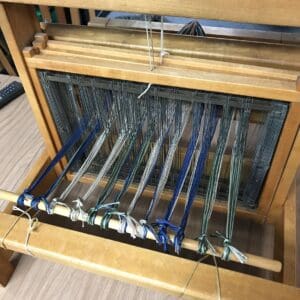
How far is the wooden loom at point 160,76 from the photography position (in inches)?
22.0

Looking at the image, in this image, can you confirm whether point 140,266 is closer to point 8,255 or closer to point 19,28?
point 8,255

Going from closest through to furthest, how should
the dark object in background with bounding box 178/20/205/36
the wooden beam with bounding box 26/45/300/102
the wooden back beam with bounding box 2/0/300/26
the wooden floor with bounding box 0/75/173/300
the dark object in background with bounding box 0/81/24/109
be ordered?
the wooden back beam with bounding box 2/0/300/26 < the wooden beam with bounding box 26/45/300/102 < the wooden floor with bounding box 0/75/173/300 < the dark object in background with bounding box 178/20/205/36 < the dark object in background with bounding box 0/81/24/109

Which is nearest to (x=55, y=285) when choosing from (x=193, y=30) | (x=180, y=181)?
(x=180, y=181)

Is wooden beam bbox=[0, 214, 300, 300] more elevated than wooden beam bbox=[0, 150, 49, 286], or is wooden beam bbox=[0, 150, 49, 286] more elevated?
wooden beam bbox=[0, 214, 300, 300]

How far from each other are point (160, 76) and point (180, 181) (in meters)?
0.24

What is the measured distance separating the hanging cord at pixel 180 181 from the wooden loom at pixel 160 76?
0.05m

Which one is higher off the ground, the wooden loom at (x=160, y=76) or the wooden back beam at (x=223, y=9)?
the wooden back beam at (x=223, y=9)

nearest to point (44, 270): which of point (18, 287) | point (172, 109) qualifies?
point (18, 287)

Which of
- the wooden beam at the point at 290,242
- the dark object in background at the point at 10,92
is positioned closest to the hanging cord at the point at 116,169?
the wooden beam at the point at 290,242

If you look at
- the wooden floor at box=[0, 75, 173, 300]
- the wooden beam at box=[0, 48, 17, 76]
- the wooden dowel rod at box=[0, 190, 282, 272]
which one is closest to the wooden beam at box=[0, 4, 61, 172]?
the wooden dowel rod at box=[0, 190, 282, 272]

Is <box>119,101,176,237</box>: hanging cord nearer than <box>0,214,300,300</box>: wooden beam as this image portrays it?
No

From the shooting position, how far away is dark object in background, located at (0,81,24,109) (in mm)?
1169

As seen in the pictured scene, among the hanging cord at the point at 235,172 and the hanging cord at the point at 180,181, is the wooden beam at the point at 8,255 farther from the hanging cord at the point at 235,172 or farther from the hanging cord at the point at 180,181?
the hanging cord at the point at 235,172

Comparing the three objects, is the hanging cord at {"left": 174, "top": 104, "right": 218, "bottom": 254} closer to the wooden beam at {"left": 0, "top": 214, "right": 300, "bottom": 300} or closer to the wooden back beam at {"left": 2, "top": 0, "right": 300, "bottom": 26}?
the wooden beam at {"left": 0, "top": 214, "right": 300, "bottom": 300}
